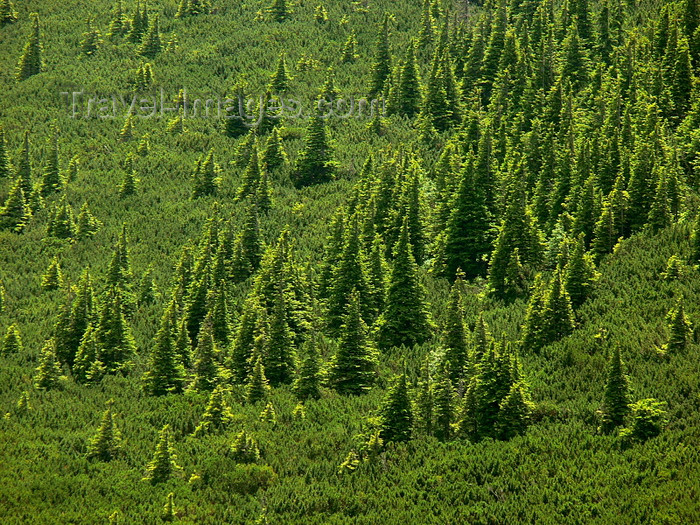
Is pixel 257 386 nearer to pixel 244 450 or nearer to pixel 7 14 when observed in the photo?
pixel 244 450

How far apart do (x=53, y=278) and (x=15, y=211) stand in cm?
1862

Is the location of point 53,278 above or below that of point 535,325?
above

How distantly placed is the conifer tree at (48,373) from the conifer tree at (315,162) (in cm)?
4122

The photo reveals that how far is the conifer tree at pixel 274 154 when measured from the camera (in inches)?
4183

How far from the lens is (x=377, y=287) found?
7175 centimetres

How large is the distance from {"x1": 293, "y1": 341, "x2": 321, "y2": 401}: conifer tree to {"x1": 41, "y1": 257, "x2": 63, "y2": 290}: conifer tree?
40004 mm

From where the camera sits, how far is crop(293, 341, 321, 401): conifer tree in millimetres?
60969

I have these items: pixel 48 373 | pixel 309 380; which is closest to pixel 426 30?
pixel 309 380

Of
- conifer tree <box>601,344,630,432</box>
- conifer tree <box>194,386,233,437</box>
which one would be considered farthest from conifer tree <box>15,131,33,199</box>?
conifer tree <box>601,344,630,432</box>

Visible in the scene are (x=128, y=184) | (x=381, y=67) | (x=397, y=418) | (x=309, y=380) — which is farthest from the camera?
(x=381, y=67)

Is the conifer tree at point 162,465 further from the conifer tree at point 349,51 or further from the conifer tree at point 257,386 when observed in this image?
the conifer tree at point 349,51

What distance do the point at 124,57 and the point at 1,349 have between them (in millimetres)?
80737

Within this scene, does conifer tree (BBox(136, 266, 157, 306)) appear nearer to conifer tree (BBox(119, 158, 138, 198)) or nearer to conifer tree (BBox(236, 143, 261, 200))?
conifer tree (BBox(236, 143, 261, 200))

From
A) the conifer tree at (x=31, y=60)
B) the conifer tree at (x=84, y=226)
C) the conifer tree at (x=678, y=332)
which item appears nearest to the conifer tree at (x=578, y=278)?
the conifer tree at (x=678, y=332)
